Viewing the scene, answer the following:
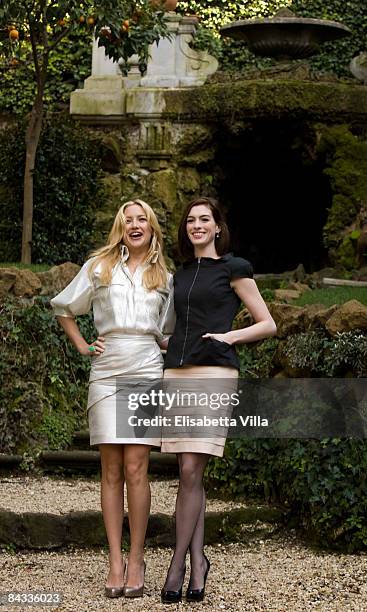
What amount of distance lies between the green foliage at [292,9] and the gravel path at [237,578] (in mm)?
10144

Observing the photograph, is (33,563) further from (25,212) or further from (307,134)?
(307,134)

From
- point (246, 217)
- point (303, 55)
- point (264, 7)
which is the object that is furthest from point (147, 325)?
point (264, 7)

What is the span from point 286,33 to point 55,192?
11.2ft

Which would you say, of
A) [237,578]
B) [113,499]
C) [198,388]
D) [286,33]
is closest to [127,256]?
[198,388]

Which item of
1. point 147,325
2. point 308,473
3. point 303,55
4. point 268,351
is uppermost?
point 303,55

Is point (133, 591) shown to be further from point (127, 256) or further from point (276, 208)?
point (276, 208)

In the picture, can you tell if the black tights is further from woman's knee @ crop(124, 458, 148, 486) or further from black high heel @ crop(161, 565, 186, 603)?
woman's knee @ crop(124, 458, 148, 486)

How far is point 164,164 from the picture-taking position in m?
11.3

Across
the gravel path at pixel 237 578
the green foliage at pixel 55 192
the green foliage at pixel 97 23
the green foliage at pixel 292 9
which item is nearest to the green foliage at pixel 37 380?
the gravel path at pixel 237 578

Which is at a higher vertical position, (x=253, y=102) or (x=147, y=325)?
(x=253, y=102)

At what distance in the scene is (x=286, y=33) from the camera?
11.8 meters

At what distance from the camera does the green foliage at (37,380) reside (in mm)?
6613

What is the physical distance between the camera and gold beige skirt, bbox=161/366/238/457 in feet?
13.2

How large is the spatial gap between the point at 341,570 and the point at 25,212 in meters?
6.07
